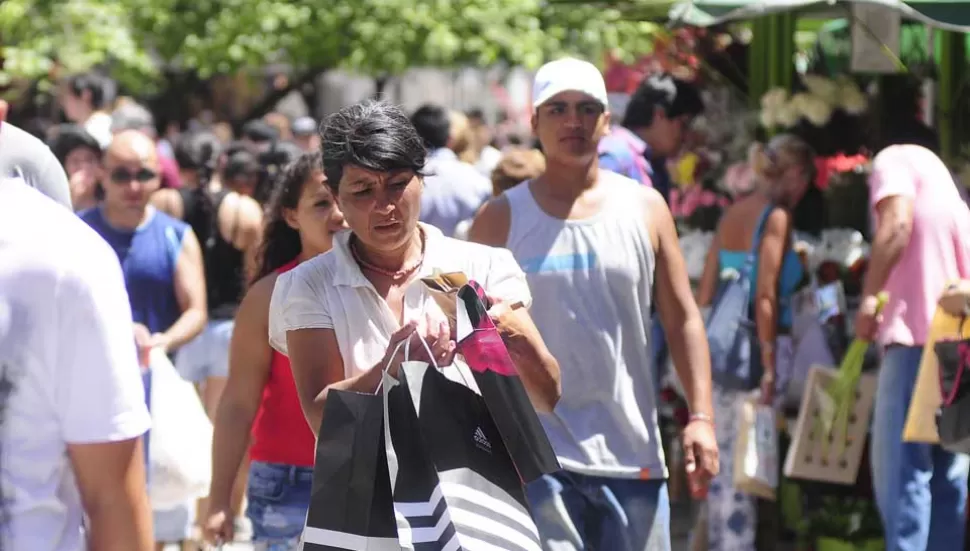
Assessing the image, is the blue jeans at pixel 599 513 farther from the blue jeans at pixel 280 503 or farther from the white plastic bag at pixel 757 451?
the white plastic bag at pixel 757 451

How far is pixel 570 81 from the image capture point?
488 cm

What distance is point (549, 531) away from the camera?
462 cm

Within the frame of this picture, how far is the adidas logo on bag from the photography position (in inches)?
128

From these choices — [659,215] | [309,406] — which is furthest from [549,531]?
[309,406]

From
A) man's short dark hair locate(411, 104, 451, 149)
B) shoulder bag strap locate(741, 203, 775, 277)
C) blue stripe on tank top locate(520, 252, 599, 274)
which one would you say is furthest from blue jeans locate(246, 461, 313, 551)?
man's short dark hair locate(411, 104, 451, 149)

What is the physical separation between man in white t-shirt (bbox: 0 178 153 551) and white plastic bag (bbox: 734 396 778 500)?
16.9 feet

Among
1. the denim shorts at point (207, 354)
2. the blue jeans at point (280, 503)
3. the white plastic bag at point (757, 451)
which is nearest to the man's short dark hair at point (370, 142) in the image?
the blue jeans at point (280, 503)

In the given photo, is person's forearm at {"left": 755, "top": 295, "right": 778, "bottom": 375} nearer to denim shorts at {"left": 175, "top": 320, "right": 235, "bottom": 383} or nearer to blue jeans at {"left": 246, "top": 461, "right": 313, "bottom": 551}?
denim shorts at {"left": 175, "top": 320, "right": 235, "bottom": 383}

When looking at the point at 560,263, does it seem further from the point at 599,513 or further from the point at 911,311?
the point at 911,311

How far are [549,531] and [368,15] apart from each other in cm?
1131

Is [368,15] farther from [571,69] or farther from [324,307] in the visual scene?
[324,307]

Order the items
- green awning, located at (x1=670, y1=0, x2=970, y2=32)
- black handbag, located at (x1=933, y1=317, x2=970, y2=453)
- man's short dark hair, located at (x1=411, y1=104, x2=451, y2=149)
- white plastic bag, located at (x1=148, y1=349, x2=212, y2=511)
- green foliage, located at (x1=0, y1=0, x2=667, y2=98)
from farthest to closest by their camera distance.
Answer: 1. green foliage, located at (x1=0, y1=0, x2=667, y2=98)
2. man's short dark hair, located at (x1=411, y1=104, x2=451, y2=149)
3. green awning, located at (x1=670, y1=0, x2=970, y2=32)
4. white plastic bag, located at (x1=148, y1=349, x2=212, y2=511)
5. black handbag, located at (x1=933, y1=317, x2=970, y2=453)

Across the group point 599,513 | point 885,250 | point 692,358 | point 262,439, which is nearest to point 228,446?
point 262,439

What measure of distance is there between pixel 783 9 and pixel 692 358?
2786 mm
